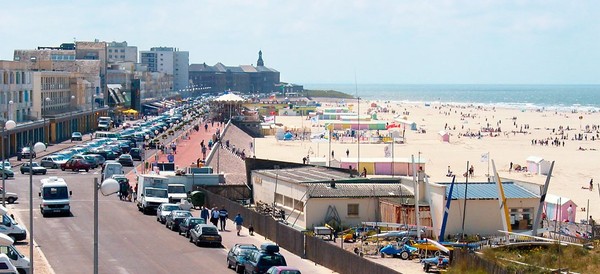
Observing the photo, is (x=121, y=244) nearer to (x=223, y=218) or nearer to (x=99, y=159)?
(x=223, y=218)

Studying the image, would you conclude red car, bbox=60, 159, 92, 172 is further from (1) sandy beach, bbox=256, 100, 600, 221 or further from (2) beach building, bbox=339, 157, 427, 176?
(1) sandy beach, bbox=256, 100, 600, 221

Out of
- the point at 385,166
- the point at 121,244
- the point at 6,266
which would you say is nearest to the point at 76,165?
the point at 385,166

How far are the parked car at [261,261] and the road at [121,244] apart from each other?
118 cm

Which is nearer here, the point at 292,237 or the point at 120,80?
the point at 292,237

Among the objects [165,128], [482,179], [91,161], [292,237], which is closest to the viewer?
[292,237]

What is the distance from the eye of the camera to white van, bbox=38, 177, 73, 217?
3672 centimetres

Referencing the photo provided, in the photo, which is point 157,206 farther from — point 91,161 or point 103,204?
point 91,161

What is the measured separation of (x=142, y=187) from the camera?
3969 centimetres

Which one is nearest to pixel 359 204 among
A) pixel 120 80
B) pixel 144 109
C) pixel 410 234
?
pixel 410 234

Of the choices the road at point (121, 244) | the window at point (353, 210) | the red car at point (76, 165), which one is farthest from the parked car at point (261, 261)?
the red car at point (76, 165)

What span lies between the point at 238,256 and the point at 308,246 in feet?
10.0

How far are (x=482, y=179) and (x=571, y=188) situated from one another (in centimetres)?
499

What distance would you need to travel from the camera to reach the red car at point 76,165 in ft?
179

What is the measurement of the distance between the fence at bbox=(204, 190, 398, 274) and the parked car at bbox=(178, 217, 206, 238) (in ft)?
6.74
